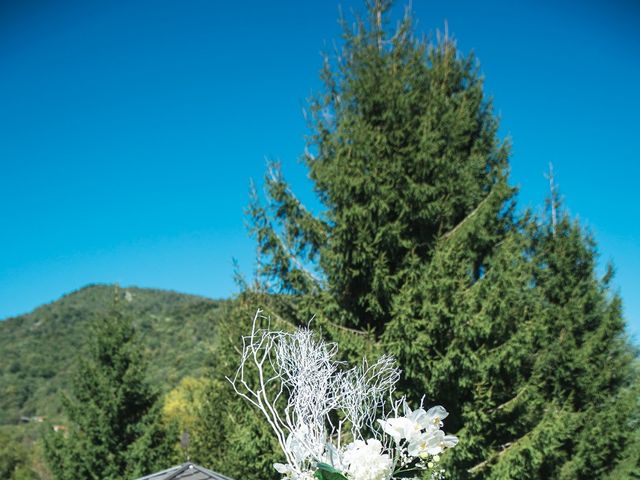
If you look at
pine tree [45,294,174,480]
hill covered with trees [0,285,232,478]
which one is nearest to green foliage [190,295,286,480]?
pine tree [45,294,174,480]

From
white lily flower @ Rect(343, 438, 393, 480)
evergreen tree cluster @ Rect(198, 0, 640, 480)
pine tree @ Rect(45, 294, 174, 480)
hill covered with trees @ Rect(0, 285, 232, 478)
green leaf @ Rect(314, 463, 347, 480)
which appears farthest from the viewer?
hill covered with trees @ Rect(0, 285, 232, 478)

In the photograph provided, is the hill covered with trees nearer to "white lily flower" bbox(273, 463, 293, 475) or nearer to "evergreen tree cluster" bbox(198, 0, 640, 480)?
"evergreen tree cluster" bbox(198, 0, 640, 480)

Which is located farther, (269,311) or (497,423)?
(269,311)

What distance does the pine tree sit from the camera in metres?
9.53

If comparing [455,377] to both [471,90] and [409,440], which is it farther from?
[471,90]

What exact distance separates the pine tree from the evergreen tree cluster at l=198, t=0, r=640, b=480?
334 centimetres

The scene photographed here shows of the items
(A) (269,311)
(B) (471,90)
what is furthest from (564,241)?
(A) (269,311)

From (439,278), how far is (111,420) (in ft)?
25.5

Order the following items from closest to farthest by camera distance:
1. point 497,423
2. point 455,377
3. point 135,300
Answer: point 455,377
point 497,423
point 135,300

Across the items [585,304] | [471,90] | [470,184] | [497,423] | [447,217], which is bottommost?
[497,423]

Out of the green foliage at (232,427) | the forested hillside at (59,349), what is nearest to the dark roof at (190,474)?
the green foliage at (232,427)

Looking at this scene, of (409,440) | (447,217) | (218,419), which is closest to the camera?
(409,440)

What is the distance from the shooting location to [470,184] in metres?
6.72

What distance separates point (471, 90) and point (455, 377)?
508 cm
